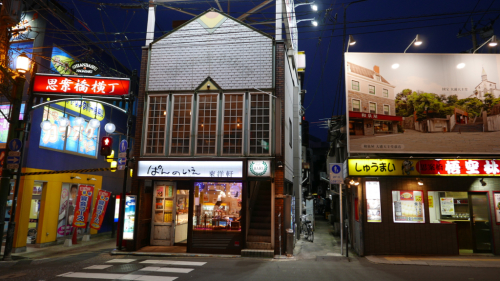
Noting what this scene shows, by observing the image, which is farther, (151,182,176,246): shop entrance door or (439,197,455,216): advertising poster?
(151,182,176,246): shop entrance door

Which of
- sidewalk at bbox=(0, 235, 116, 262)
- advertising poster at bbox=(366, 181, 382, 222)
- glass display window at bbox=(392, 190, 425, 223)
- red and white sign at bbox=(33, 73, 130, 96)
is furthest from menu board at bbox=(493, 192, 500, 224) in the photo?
sidewalk at bbox=(0, 235, 116, 262)

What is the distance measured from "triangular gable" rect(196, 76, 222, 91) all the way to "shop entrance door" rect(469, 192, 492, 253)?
1222cm

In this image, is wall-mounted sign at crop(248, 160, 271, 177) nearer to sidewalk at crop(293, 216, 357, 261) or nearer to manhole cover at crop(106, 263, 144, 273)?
sidewalk at crop(293, 216, 357, 261)

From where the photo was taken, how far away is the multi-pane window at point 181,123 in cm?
1465

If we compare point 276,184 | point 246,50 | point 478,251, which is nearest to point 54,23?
point 246,50

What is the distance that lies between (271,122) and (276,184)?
2748 mm

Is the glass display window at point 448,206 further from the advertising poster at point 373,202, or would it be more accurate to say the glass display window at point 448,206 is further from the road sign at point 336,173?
the road sign at point 336,173

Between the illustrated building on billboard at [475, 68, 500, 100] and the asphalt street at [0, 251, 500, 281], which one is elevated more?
the illustrated building on billboard at [475, 68, 500, 100]

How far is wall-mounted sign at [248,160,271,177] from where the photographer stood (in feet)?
44.0

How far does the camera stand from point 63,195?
17.2m

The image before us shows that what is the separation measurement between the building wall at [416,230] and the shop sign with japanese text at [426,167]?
52 centimetres

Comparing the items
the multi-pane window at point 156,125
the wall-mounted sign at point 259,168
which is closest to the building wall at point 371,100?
the wall-mounted sign at point 259,168

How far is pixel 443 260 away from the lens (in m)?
12.0

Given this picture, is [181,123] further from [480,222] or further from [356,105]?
[480,222]
